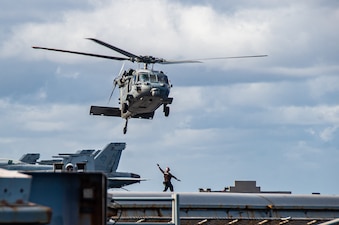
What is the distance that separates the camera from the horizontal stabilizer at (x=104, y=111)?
53.8 meters

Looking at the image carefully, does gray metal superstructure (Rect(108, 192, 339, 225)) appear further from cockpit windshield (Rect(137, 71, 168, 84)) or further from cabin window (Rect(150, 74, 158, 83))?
cockpit windshield (Rect(137, 71, 168, 84))

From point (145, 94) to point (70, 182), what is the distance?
42765mm

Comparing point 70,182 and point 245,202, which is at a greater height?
point 245,202

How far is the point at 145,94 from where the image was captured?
49469 millimetres

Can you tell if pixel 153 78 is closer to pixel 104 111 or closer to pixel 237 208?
pixel 104 111

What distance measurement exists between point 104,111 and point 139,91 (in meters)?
5.66

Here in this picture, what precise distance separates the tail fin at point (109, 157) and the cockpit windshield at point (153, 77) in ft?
89.4

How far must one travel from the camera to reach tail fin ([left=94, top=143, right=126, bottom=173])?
3066 inches

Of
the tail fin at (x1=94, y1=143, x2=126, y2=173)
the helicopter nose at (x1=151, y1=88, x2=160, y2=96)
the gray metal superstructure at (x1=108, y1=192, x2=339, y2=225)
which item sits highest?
the tail fin at (x1=94, y1=143, x2=126, y2=173)

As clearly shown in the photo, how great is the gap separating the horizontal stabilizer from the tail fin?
73.9 ft

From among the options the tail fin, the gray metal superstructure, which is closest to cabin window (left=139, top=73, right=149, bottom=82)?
the gray metal superstructure

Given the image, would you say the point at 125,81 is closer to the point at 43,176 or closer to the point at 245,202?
the point at 245,202

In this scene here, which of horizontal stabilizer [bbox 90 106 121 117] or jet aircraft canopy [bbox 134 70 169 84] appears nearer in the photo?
jet aircraft canopy [bbox 134 70 169 84]

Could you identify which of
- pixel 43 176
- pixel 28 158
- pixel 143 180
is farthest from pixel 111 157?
pixel 43 176
